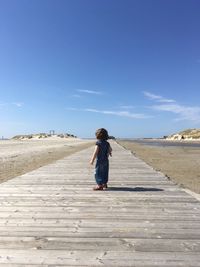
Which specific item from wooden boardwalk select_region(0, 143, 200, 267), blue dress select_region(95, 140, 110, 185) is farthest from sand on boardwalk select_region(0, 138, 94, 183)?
wooden boardwalk select_region(0, 143, 200, 267)

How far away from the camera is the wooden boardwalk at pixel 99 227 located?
12.7ft

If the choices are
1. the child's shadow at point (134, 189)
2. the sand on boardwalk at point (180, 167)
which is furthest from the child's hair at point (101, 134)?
the sand on boardwalk at point (180, 167)

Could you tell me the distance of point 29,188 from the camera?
873 cm

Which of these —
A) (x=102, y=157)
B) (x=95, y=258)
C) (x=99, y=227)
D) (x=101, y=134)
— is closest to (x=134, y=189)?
(x=102, y=157)

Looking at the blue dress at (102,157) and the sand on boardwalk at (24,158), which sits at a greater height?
the blue dress at (102,157)

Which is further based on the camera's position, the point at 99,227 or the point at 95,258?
the point at 99,227

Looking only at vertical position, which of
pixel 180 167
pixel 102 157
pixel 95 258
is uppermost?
pixel 102 157

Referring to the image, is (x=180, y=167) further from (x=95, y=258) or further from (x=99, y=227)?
(x=95, y=258)

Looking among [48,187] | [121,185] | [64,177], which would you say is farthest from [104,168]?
[64,177]

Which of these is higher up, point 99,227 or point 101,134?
point 101,134

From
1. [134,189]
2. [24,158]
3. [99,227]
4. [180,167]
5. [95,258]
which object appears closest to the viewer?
[95,258]

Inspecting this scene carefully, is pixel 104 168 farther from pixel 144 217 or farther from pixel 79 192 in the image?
pixel 144 217

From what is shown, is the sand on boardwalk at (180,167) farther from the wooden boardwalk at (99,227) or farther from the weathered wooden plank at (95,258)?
the weathered wooden plank at (95,258)

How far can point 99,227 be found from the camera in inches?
197
